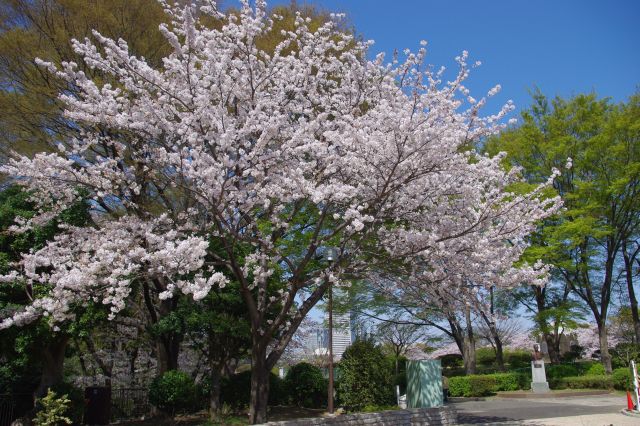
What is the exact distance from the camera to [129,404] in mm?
14477

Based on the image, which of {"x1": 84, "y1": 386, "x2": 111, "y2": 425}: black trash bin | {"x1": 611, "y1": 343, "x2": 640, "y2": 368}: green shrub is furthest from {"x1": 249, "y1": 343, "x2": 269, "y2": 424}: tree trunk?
{"x1": 611, "y1": 343, "x2": 640, "y2": 368}: green shrub

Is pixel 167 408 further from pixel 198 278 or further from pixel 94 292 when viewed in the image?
pixel 198 278

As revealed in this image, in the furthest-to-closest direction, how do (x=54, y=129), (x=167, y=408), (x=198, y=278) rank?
(x=54, y=129) < (x=167, y=408) < (x=198, y=278)

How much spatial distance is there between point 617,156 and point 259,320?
17.0 meters

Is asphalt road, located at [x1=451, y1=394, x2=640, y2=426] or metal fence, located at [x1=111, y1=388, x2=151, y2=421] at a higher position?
metal fence, located at [x1=111, y1=388, x2=151, y2=421]

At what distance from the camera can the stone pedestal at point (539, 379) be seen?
65.4 ft

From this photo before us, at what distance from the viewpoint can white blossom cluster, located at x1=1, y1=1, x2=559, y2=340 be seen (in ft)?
24.2

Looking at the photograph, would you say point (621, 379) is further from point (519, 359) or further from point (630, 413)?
point (519, 359)

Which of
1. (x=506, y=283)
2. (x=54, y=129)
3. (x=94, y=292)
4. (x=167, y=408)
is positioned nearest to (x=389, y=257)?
(x=506, y=283)

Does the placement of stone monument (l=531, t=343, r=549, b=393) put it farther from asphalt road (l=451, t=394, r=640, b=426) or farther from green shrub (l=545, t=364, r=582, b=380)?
asphalt road (l=451, t=394, r=640, b=426)

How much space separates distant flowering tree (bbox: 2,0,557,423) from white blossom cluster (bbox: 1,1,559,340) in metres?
0.03

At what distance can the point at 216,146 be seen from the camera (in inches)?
307

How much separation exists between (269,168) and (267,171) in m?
0.07

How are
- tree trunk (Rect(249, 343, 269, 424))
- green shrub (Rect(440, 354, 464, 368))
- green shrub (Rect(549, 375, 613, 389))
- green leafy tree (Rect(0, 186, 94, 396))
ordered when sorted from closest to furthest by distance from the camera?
1. tree trunk (Rect(249, 343, 269, 424))
2. green leafy tree (Rect(0, 186, 94, 396))
3. green shrub (Rect(549, 375, 613, 389))
4. green shrub (Rect(440, 354, 464, 368))
